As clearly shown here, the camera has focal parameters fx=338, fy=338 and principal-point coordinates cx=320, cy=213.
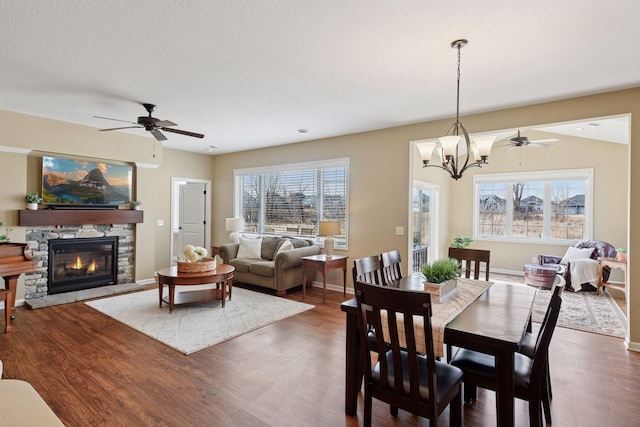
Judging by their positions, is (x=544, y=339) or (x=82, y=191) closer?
(x=544, y=339)

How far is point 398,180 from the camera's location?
5203 millimetres

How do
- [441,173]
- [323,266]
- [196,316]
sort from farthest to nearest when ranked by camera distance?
[441,173] < [323,266] < [196,316]

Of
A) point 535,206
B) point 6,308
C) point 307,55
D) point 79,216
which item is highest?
point 307,55

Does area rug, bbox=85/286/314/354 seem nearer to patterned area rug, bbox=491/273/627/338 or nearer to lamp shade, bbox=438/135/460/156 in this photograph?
lamp shade, bbox=438/135/460/156

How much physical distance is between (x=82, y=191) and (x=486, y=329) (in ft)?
19.4

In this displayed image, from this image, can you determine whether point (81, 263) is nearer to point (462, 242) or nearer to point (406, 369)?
point (406, 369)

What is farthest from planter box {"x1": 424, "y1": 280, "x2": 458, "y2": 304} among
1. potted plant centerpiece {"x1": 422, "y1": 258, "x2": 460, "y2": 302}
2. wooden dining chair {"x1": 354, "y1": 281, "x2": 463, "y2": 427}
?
wooden dining chair {"x1": 354, "y1": 281, "x2": 463, "y2": 427}

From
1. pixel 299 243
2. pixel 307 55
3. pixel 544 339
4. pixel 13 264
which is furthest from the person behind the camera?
pixel 299 243

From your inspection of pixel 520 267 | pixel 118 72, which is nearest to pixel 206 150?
pixel 118 72

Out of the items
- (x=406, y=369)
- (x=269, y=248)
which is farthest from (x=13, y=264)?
(x=406, y=369)

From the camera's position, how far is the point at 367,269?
9.06 ft

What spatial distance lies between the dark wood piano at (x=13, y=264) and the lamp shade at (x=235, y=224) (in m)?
3.32

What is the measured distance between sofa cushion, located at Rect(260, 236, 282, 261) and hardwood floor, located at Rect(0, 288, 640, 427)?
2.32 metres

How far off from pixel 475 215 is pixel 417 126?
158 inches
